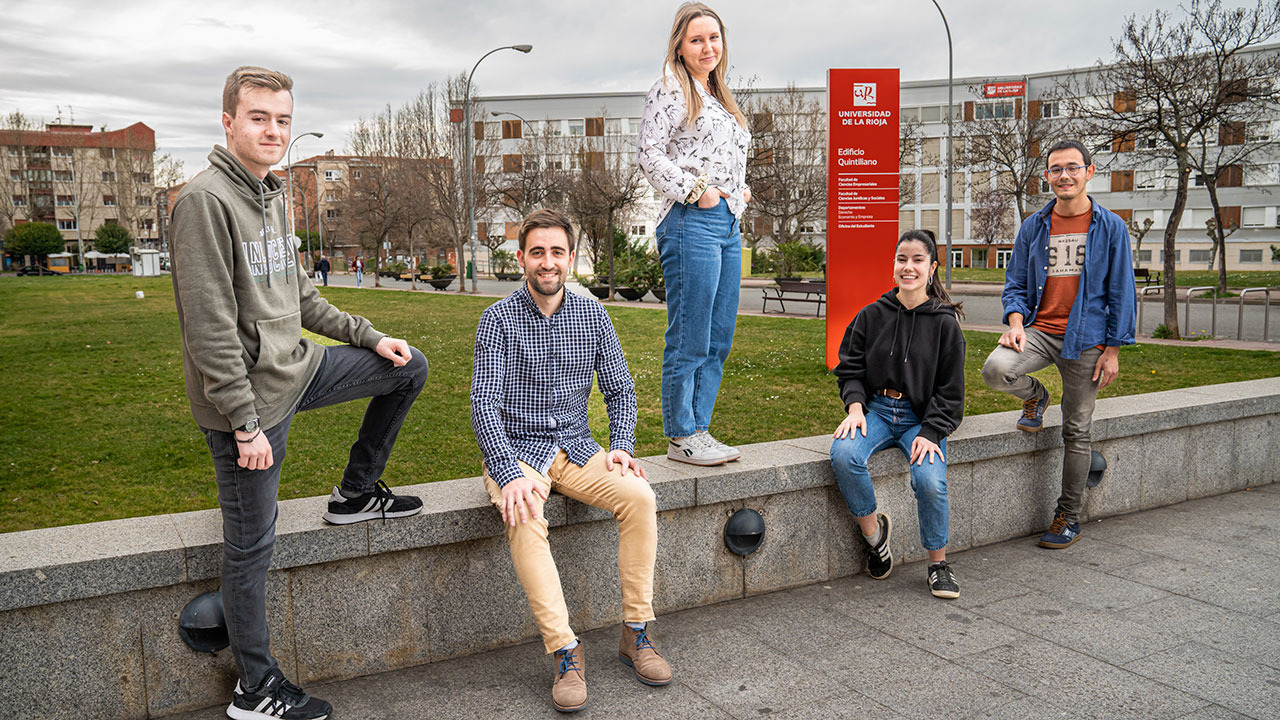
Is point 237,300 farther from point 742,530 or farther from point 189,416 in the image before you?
point 189,416

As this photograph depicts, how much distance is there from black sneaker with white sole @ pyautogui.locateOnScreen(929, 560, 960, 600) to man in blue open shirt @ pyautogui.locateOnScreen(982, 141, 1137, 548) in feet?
3.47

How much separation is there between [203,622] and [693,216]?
2.69m

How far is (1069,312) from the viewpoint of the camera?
5.22 m

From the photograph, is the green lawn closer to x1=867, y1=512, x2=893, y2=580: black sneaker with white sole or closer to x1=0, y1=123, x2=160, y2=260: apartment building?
x1=867, y1=512, x2=893, y2=580: black sneaker with white sole

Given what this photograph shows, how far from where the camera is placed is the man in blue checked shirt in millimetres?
3480

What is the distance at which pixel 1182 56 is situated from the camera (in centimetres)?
1916

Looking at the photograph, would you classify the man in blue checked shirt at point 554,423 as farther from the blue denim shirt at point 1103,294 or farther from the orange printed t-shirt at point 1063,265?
the orange printed t-shirt at point 1063,265

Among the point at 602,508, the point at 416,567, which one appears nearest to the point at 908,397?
the point at 602,508

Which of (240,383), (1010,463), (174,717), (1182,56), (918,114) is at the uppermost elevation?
(918,114)

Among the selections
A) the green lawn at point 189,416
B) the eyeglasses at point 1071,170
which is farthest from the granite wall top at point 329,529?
the green lawn at point 189,416

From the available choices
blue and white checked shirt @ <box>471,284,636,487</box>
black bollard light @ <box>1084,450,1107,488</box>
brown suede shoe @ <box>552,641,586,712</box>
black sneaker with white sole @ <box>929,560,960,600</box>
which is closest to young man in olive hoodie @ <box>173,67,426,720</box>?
blue and white checked shirt @ <box>471,284,636,487</box>

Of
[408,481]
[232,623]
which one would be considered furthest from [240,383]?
[408,481]

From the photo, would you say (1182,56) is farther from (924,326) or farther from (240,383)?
(240,383)

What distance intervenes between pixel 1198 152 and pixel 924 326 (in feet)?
177
